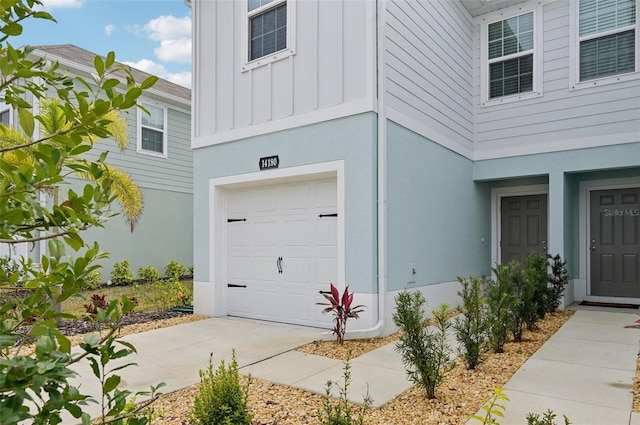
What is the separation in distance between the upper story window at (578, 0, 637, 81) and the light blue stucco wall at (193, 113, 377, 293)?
186 inches

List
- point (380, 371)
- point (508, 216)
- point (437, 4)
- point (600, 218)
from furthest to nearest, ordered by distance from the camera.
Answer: point (508, 216)
point (600, 218)
point (437, 4)
point (380, 371)

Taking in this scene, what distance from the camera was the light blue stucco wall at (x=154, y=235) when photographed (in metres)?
11.8

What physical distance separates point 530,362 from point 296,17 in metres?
5.57

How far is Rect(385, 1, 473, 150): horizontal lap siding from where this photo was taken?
6.26 metres

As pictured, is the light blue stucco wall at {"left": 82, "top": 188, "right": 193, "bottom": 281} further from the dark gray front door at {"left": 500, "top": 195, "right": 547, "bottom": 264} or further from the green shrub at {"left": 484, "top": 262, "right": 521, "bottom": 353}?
the green shrub at {"left": 484, "top": 262, "right": 521, "bottom": 353}

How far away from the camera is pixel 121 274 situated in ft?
37.8

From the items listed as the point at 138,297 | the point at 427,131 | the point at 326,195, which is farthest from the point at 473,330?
the point at 138,297

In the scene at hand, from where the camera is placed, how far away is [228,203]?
24.9ft

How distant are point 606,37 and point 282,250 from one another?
22.0ft

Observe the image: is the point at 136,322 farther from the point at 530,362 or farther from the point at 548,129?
the point at 548,129

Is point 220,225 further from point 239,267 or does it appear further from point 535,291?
point 535,291

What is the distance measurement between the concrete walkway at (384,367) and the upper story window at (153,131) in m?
7.82

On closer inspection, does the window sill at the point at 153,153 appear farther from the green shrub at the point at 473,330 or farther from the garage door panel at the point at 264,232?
the green shrub at the point at 473,330

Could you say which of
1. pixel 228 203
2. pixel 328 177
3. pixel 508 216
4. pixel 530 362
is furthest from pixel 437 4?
pixel 530 362
